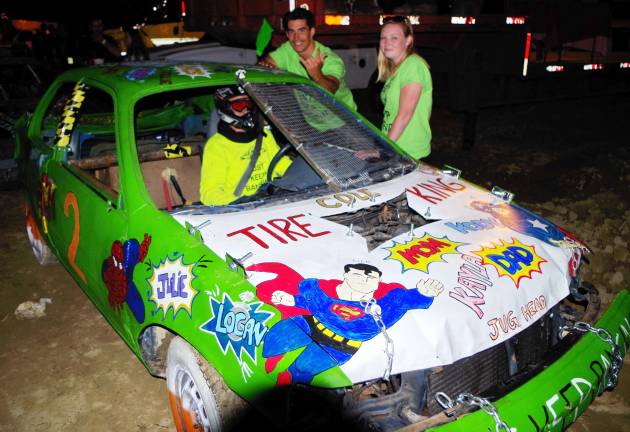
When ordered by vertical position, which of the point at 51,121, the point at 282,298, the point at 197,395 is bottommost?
the point at 197,395

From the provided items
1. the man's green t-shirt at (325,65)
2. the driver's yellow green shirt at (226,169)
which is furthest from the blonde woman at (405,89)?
the driver's yellow green shirt at (226,169)

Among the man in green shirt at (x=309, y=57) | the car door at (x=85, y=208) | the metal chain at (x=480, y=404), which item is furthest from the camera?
the man in green shirt at (x=309, y=57)

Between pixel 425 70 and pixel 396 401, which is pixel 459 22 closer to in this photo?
pixel 425 70

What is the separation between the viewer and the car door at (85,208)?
2.46 metres

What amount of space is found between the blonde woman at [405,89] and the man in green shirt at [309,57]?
2.09 ft

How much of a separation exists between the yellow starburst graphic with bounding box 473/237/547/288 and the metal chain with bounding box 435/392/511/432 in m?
0.54

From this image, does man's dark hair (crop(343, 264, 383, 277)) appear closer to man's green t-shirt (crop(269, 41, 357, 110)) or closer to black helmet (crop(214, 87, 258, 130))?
black helmet (crop(214, 87, 258, 130))

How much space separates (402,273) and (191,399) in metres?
1.04

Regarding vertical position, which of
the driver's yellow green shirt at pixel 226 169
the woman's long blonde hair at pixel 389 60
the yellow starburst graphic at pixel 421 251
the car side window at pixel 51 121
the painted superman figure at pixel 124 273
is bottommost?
the painted superman figure at pixel 124 273

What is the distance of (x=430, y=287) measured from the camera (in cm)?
193

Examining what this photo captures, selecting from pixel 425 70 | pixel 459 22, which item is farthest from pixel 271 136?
pixel 459 22

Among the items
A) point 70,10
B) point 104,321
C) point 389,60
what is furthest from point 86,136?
point 70,10

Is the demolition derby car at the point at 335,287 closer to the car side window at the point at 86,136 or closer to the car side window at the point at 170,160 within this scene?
the car side window at the point at 86,136

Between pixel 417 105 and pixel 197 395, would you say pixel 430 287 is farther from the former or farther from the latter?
pixel 417 105
